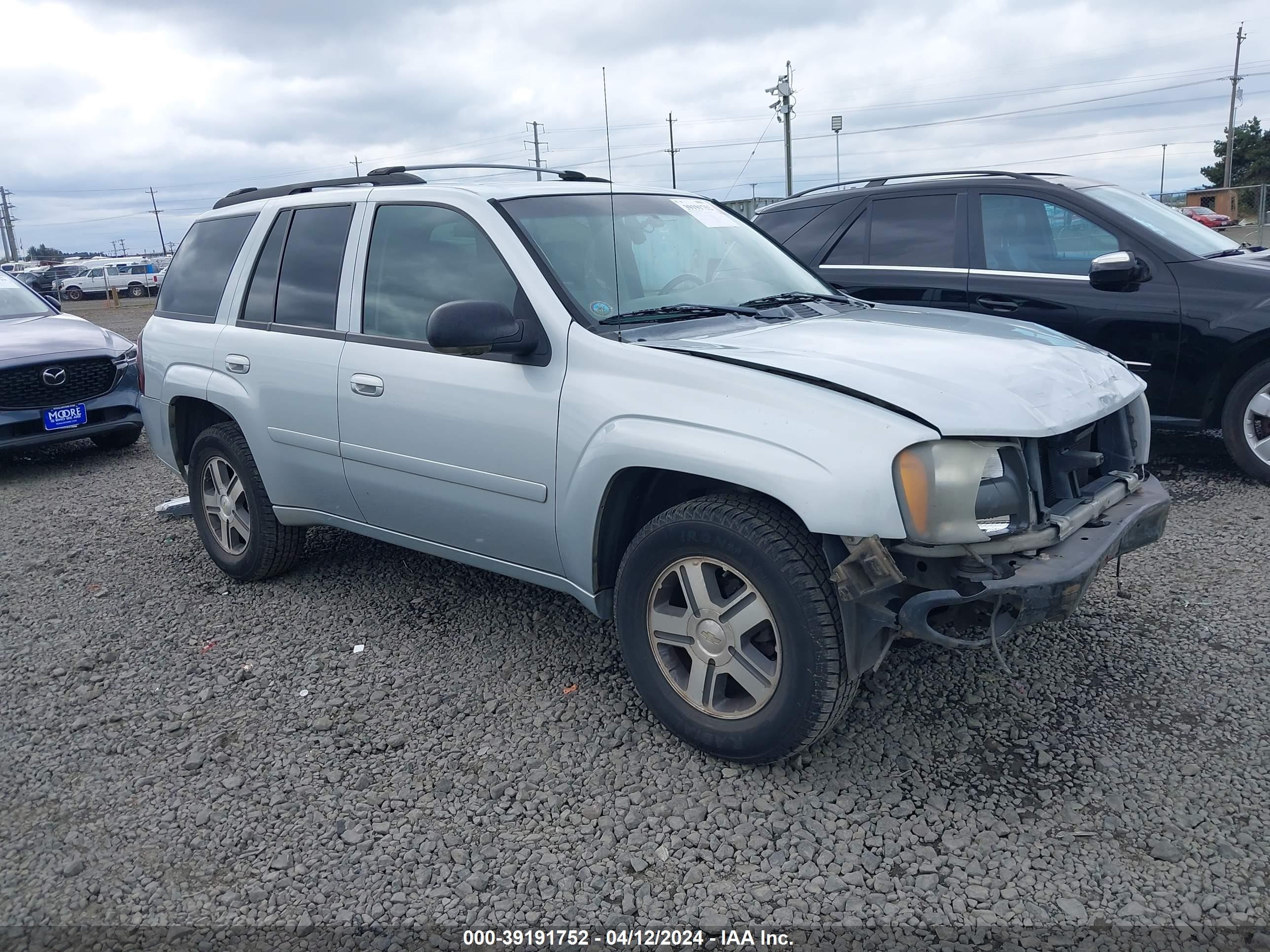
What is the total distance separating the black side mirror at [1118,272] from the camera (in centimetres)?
538

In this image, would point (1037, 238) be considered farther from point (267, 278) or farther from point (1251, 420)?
point (267, 278)

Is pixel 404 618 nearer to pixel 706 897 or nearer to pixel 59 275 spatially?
pixel 706 897

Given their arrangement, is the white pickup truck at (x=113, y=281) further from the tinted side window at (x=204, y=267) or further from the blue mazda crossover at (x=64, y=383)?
the tinted side window at (x=204, y=267)

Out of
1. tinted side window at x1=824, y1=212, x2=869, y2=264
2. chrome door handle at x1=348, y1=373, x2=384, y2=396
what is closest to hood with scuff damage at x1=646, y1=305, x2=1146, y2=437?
chrome door handle at x1=348, y1=373, x2=384, y2=396

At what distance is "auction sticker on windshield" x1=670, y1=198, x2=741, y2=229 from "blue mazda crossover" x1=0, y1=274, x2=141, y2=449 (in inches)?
223

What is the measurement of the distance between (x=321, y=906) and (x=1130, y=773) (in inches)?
92.7

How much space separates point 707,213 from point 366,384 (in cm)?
168

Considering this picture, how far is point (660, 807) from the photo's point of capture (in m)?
2.89

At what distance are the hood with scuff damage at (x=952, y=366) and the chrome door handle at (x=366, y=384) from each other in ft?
4.04

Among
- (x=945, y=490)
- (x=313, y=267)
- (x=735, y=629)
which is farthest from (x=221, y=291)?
(x=945, y=490)

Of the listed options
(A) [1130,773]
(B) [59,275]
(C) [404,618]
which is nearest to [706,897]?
(A) [1130,773]

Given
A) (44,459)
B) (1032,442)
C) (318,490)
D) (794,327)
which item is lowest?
(44,459)

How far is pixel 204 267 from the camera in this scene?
5000 millimetres

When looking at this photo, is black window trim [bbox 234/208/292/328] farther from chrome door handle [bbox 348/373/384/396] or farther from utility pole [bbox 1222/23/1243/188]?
utility pole [bbox 1222/23/1243/188]
